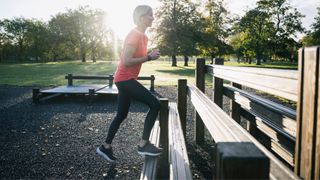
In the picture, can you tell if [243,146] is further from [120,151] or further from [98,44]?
[98,44]

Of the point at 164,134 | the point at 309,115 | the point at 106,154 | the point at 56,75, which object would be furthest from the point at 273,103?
the point at 56,75

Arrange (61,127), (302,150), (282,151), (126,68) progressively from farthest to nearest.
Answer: (61,127)
(126,68)
(282,151)
(302,150)

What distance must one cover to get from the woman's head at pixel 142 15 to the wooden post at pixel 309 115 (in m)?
2.80

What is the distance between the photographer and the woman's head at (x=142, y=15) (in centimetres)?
380

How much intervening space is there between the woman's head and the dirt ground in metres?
2.16

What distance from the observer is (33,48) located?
260 feet

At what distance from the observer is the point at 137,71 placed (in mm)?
4027

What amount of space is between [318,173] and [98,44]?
246ft

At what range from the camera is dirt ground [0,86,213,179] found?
418 cm

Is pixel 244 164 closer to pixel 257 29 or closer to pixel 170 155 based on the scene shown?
pixel 170 155

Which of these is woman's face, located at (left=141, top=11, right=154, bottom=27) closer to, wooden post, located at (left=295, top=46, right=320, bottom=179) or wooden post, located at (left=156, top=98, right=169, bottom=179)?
wooden post, located at (left=156, top=98, right=169, bottom=179)

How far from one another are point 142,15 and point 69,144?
10.1 feet

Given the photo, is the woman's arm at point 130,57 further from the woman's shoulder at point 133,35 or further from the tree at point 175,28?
the tree at point 175,28

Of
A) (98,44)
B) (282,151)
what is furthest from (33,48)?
(282,151)
